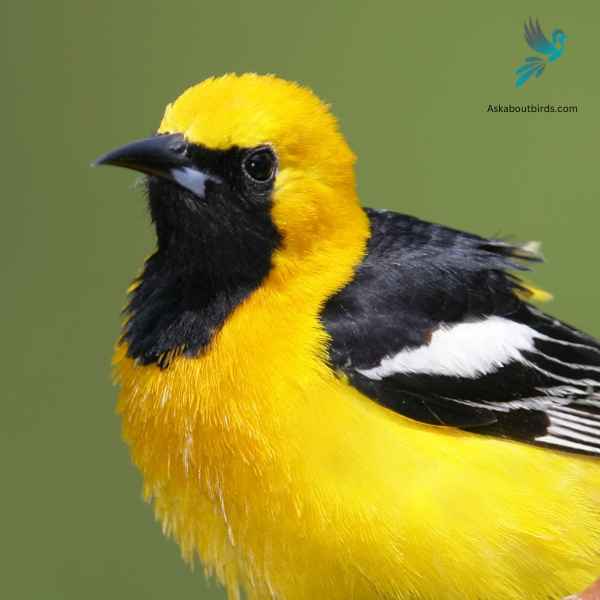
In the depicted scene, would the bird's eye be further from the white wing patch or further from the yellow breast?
the white wing patch

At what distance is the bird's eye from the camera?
3441mm

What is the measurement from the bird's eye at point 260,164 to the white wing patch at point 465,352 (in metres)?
0.58

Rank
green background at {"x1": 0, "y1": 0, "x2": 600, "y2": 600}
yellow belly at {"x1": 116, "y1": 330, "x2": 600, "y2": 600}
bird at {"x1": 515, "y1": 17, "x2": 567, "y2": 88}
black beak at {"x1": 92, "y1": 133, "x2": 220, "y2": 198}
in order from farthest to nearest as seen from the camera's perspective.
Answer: bird at {"x1": 515, "y1": 17, "x2": 567, "y2": 88} → green background at {"x1": 0, "y1": 0, "x2": 600, "y2": 600} → black beak at {"x1": 92, "y1": 133, "x2": 220, "y2": 198} → yellow belly at {"x1": 116, "y1": 330, "x2": 600, "y2": 600}

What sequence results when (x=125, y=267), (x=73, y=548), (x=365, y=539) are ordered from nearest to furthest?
(x=365, y=539) < (x=73, y=548) < (x=125, y=267)

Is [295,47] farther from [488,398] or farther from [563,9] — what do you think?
[488,398]

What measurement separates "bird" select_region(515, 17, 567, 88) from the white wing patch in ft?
8.34

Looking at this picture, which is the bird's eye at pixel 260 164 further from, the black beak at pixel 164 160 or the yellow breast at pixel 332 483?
the yellow breast at pixel 332 483

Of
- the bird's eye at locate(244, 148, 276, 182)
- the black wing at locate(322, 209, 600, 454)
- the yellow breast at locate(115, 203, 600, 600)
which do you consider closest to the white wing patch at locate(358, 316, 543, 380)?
the black wing at locate(322, 209, 600, 454)

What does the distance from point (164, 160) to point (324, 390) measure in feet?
2.38

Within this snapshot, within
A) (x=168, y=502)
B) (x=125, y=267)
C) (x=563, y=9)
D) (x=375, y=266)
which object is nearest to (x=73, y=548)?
(x=125, y=267)

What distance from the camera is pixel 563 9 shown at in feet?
19.7

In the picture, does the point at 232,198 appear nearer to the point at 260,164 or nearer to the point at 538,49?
the point at 260,164

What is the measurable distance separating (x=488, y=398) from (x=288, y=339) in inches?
23.2

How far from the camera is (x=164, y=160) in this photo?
3.40 m
